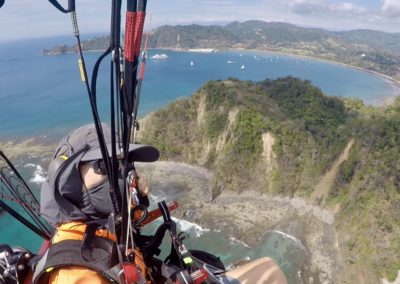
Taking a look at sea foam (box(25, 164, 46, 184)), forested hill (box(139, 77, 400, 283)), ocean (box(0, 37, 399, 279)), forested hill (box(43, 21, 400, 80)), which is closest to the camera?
forested hill (box(139, 77, 400, 283))

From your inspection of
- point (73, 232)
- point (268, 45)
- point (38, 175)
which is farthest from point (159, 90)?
point (268, 45)

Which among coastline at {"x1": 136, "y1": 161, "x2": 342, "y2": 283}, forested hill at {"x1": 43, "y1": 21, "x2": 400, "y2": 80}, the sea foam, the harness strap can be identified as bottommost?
the sea foam

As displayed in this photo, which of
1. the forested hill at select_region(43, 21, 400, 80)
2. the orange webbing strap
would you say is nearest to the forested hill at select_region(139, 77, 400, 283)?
the orange webbing strap

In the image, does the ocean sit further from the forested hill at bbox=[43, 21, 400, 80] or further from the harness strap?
the forested hill at bbox=[43, 21, 400, 80]

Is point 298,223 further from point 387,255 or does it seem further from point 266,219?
point 387,255

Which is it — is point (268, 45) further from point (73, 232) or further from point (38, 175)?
point (73, 232)

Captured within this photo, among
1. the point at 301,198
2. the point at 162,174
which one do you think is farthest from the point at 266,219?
the point at 162,174
